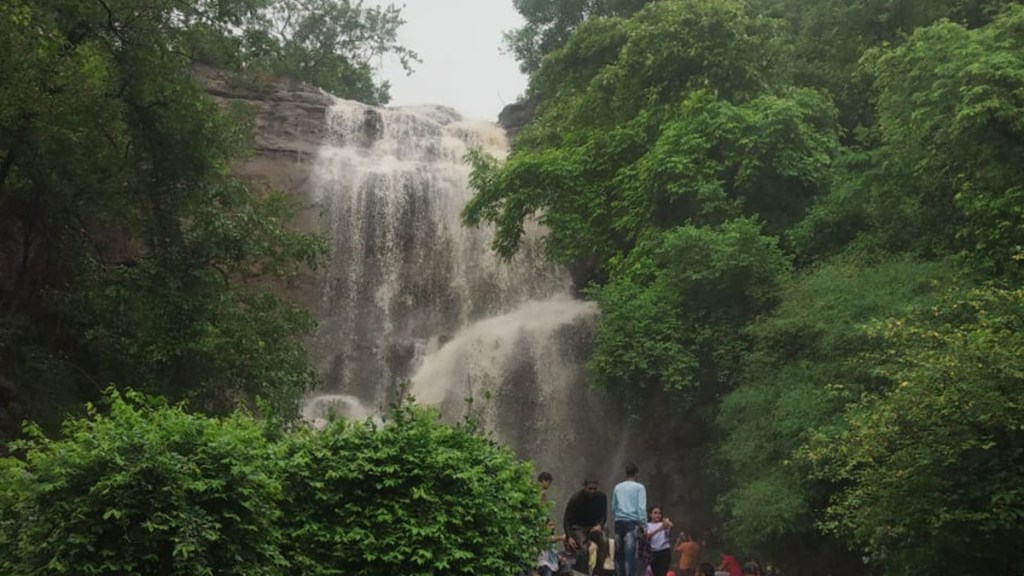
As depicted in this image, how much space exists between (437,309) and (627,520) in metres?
14.7

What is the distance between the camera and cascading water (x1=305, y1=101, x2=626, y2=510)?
21266mm

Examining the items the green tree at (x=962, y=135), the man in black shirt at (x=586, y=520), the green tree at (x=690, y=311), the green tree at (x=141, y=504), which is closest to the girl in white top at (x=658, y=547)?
the man in black shirt at (x=586, y=520)

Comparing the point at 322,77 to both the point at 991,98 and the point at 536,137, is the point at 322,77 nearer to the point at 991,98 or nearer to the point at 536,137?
the point at 536,137

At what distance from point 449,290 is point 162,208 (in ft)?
37.5

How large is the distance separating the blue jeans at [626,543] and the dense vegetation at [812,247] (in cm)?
237

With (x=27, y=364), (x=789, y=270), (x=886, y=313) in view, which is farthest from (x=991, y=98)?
(x=27, y=364)

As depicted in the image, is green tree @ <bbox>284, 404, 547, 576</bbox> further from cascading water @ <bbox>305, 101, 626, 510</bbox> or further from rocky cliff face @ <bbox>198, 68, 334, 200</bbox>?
rocky cliff face @ <bbox>198, 68, 334, 200</bbox>

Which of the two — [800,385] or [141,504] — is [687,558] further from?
[141,504]

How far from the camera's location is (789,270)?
17.0 m

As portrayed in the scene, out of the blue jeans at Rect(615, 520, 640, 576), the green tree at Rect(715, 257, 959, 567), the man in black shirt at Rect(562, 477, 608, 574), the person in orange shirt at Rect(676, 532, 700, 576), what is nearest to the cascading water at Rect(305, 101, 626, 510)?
the person in orange shirt at Rect(676, 532, 700, 576)

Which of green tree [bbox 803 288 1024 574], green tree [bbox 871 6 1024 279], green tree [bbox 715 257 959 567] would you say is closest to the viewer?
green tree [bbox 803 288 1024 574]

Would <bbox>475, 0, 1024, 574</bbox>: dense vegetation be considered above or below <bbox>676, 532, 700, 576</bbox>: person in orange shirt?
above

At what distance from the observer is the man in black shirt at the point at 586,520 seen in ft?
34.0

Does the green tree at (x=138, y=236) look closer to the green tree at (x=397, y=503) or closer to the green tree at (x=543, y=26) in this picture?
the green tree at (x=397, y=503)
